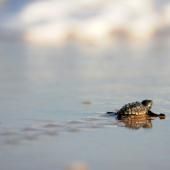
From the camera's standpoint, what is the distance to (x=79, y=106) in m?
6.20

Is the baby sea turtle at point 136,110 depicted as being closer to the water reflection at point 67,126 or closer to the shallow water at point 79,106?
the water reflection at point 67,126

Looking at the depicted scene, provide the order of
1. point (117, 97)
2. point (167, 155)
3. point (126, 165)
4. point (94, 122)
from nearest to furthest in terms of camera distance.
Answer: point (126, 165), point (167, 155), point (94, 122), point (117, 97)

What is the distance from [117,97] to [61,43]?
5823 mm

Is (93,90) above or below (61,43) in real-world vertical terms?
below

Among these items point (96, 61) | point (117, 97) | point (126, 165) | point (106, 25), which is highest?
point (106, 25)

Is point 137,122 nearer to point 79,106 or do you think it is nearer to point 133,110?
point 133,110

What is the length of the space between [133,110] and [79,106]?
0.56 m

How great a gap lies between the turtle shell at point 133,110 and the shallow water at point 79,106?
0.66 feet

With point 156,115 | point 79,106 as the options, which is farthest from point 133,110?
point 79,106

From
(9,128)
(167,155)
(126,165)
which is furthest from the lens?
(9,128)

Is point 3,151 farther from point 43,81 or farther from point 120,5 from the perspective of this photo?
point 120,5

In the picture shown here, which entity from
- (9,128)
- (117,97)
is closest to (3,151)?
(9,128)

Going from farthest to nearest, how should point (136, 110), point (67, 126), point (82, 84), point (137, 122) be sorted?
point (82, 84), point (136, 110), point (137, 122), point (67, 126)

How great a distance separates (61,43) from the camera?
491 inches
